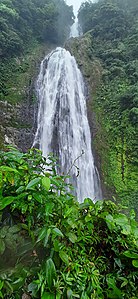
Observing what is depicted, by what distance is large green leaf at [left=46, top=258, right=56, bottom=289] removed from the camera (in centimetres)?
86

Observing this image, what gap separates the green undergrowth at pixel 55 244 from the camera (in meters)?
0.90

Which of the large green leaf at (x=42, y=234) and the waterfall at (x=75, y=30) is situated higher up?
the waterfall at (x=75, y=30)

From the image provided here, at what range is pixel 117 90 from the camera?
13.8 metres

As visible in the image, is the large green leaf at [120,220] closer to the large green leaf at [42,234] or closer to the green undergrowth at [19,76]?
the large green leaf at [42,234]

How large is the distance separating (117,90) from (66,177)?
13.5m

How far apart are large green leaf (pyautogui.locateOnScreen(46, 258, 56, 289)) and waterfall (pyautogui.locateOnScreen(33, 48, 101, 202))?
7794 millimetres

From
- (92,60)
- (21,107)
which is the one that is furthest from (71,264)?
(92,60)

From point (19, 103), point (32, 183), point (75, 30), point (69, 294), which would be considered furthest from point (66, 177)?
point (75, 30)

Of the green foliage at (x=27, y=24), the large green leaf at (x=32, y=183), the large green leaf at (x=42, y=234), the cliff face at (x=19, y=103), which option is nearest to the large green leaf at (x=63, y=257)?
the large green leaf at (x=42, y=234)

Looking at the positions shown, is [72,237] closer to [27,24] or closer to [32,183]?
[32,183]

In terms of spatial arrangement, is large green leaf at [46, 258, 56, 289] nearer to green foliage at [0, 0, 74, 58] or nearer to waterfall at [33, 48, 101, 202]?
waterfall at [33, 48, 101, 202]

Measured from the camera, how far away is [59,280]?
91 centimetres

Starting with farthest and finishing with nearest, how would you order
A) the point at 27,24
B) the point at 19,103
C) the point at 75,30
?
the point at 75,30 < the point at 27,24 < the point at 19,103

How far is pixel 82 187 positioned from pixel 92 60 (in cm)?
1092
